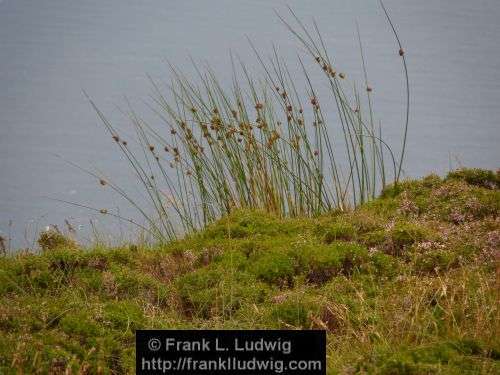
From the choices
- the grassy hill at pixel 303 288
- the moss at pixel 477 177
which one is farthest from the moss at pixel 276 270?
the moss at pixel 477 177

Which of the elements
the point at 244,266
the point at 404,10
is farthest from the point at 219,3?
the point at 244,266

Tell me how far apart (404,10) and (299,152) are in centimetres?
824

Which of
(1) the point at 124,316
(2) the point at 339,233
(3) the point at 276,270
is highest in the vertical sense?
(2) the point at 339,233

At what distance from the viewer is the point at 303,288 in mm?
3389

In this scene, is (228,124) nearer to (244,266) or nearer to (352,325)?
(244,266)

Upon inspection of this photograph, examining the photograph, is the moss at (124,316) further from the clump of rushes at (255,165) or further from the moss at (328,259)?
the clump of rushes at (255,165)

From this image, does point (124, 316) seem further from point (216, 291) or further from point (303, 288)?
point (303, 288)

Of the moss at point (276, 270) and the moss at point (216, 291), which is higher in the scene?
the moss at point (276, 270)

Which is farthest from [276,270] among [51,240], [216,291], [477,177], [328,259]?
[477,177]

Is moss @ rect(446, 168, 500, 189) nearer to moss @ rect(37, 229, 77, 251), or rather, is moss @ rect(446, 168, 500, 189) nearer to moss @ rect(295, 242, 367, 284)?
moss @ rect(295, 242, 367, 284)

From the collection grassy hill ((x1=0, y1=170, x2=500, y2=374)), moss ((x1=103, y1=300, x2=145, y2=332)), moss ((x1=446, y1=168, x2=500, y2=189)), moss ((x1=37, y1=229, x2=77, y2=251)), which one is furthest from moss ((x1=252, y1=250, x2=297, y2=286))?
moss ((x1=446, y1=168, x2=500, y2=189))

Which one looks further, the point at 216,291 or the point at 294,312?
the point at 216,291

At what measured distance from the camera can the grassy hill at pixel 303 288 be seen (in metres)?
2.68

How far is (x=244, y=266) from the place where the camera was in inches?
147
